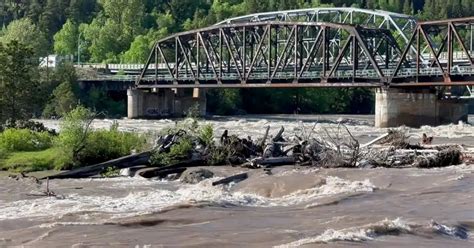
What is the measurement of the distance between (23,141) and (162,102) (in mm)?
103975

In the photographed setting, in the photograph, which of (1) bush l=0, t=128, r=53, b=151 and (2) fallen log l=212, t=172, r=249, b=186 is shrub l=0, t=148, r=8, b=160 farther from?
(2) fallen log l=212, t=172, r=249, b=186

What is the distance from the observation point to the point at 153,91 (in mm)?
155125

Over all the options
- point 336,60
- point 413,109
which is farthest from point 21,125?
point 336,60

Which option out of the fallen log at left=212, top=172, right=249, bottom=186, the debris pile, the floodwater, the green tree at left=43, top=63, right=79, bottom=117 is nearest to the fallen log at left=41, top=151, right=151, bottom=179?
the debris pile

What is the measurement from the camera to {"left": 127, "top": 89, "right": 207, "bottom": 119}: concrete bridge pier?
15000 cm

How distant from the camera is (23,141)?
52406mm

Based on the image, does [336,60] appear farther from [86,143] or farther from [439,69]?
[86,143]

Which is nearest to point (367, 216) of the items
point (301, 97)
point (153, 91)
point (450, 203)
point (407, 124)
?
point (450, 203)

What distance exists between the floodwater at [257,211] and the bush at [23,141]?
9056 millimetres

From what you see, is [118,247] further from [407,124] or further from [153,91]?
[153,91]

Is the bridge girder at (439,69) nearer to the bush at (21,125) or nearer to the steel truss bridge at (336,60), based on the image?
the steel truss bridge at (336,60)

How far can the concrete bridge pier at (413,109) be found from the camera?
106m

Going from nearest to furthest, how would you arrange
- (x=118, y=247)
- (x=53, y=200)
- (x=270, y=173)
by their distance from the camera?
(x=118, y=247) < (x=53, y=200) < (x=270, y=173)

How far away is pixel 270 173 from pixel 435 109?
6938cm
